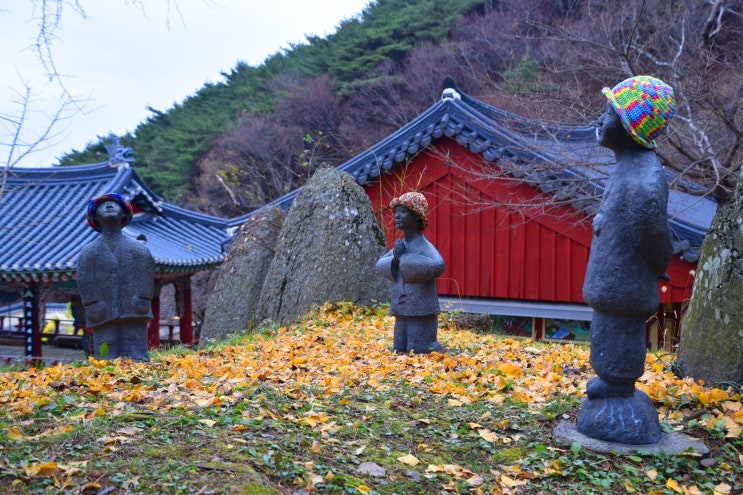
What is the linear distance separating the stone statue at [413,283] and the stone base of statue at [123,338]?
2.86 metres

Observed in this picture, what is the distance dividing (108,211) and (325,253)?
3964 millimetres

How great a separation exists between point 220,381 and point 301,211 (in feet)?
20.2

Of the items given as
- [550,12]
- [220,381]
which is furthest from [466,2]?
[220,381]

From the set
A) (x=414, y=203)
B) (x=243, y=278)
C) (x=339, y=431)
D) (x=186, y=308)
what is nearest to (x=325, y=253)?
(x=243, y=278)

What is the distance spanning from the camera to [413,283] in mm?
6719

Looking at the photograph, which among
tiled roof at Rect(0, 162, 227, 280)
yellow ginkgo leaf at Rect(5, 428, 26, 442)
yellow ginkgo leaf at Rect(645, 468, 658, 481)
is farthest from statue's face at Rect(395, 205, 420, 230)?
tiled roof at Rect(0, 162, 227, 280)

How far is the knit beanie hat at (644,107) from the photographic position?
380cm

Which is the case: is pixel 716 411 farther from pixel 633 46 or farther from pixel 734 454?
pixel 633 46

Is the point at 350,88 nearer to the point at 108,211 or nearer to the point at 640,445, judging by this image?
the point at 108,211

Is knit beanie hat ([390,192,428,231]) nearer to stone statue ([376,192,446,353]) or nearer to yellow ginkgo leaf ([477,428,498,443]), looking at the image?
stone statue ([376,192,446,353])

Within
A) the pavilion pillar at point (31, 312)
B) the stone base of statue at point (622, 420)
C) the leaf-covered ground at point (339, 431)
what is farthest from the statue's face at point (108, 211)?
→ the pavilion pillar at point (31, 312)

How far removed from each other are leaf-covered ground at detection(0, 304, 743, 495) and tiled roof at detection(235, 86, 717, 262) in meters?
4.56

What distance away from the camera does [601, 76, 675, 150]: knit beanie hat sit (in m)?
3.80

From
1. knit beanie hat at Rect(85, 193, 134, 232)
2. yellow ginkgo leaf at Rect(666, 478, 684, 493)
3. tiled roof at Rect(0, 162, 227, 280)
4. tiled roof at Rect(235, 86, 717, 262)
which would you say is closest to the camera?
yellow ginkgo leaf at Rect(666, 478, 684, 493)
